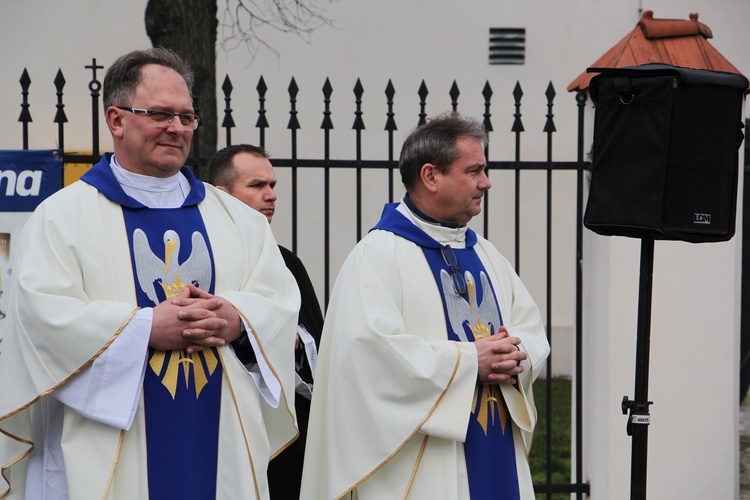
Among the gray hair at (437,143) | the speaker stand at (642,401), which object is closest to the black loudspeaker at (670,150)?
the speaker stand at (642,401)

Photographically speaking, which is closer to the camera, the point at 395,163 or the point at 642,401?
the point at 642,401

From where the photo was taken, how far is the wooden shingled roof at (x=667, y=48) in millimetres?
5543

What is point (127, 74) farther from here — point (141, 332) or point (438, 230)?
point (438, 230)

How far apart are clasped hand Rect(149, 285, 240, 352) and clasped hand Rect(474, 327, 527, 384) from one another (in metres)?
0.89

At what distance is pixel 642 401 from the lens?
383 centimetres

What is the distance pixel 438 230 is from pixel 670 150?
2.89ft

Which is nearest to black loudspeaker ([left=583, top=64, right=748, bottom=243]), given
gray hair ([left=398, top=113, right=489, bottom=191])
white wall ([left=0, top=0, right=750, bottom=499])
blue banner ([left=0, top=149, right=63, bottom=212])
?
gray hair ([left=398, top=113, right=489, bottom=191])

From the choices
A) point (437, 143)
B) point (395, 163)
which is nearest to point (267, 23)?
point (395, 163)

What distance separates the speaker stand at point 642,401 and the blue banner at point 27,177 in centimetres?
291

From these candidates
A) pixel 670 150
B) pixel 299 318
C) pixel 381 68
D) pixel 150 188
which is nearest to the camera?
pixel 150 188

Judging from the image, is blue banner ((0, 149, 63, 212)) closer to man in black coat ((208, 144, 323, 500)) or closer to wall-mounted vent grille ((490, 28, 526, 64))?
man in black coat ((208, 144, 323, 500))

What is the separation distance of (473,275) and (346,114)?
669cm

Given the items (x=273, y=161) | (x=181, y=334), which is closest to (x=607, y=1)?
(x=273, y=161)

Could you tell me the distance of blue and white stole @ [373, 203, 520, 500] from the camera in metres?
3.59
